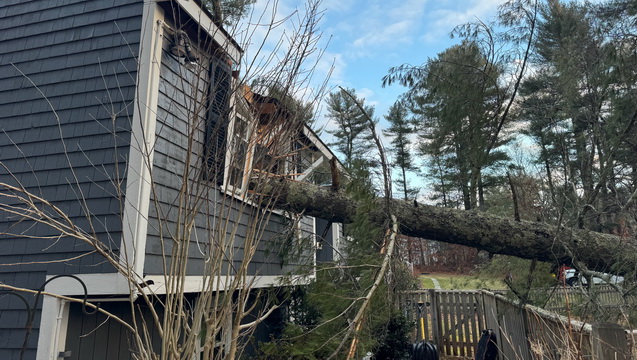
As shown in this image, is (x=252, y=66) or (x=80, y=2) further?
(x=80, y=2)

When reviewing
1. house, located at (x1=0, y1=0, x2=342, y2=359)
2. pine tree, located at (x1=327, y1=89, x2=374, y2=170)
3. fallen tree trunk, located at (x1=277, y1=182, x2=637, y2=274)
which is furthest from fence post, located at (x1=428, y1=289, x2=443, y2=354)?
pine tree, located at (x1=327, y1=89, x2=374, y2=170)

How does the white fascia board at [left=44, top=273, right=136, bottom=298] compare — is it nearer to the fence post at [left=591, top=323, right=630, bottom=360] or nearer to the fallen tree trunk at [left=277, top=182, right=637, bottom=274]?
the fallen tree trunk at [left=277, top=182, right=637, bottom=274]

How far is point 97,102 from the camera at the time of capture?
3697mm

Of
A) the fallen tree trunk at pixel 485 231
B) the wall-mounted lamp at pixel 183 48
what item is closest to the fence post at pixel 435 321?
the fallen tree trunk at pixel 485 231

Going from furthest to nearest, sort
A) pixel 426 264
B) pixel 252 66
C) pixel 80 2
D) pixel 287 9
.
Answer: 1. pixel 426 264
2. pixel 80 2
3. pixel 287 9
4. pixel 252 66

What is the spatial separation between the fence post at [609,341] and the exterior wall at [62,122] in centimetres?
326

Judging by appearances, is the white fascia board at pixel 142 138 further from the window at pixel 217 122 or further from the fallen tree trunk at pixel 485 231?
the fallen tree trunk at pixel 485 231

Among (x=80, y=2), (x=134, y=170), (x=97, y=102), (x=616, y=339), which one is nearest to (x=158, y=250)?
(x=134, y=170)

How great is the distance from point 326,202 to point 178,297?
3.10 meters

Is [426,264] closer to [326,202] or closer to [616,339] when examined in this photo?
[326,202]

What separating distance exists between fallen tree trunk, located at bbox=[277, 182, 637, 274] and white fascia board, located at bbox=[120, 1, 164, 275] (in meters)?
1.47

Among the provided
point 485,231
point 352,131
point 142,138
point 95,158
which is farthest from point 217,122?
point 352,131

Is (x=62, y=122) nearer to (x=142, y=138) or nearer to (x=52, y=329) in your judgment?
(x=142, y=138)

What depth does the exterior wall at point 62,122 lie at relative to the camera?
334cm
